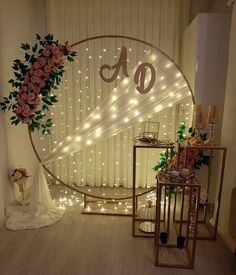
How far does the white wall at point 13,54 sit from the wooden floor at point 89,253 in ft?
1.70

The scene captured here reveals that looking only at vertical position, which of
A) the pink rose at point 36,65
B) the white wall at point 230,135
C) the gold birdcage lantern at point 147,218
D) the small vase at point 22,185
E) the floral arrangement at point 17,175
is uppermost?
the pink rose at point 36,65

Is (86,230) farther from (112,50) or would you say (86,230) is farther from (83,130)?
(112,50)

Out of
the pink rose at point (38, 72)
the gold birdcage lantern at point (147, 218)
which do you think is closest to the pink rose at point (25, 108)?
the pink rose at point (38, 72)

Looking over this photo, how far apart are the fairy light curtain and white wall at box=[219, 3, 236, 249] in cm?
63

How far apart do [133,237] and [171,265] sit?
1.51 ft

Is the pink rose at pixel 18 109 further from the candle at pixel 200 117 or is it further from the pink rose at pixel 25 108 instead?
the candle at pixel 200 117

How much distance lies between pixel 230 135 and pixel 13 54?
7.44ft

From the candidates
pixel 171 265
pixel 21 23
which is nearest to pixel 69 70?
pixel 21 23

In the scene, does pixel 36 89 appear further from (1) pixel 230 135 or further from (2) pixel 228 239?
(2) pixel 228 239

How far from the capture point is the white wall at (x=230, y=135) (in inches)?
82.2

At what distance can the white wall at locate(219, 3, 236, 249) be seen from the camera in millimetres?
2088

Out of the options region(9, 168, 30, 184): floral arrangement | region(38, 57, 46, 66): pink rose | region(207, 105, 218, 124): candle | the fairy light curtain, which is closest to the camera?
region(207, 105, 218, 124): candle

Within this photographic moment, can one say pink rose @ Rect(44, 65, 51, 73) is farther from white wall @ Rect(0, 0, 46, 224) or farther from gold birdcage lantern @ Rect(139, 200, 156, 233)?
gold birdcage lantern @ Rect(139, 200, 156, 233)

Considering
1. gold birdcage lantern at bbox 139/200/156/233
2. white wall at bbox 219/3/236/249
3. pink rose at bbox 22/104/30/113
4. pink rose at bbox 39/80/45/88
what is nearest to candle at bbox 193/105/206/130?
white wall at bbox 219/3/236/249
